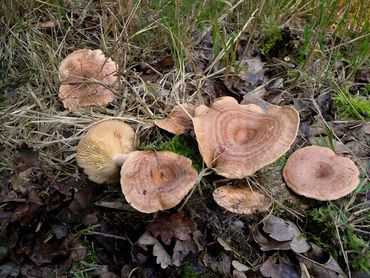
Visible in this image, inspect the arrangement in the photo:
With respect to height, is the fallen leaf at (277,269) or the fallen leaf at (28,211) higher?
the fallen leaf at (28,211)

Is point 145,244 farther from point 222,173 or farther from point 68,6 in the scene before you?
point 68,6

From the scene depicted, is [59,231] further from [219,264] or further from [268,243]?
[268,243]

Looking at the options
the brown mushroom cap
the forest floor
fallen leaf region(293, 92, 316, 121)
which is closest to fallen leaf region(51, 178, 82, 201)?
the forest floor

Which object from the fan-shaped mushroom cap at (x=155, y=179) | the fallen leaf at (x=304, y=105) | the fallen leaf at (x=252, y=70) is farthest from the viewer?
the fallen leaf at (x=252, y=70)

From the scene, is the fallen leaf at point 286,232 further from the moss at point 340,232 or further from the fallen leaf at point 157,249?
the fallen leaf at point 157,249

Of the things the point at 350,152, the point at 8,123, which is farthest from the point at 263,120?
the point at 8,123

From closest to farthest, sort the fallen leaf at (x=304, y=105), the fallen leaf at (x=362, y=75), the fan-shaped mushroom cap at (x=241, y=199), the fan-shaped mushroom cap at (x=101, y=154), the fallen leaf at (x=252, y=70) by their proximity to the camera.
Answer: the fan-shaped mushroom cap at (x=241, y=199) → the fan-shaped mushroom cap at (x=101, y=154) → the fallen leaf at (x=304, y=105) → the fallen leaf at (x=252, y=70) → the fallen leaf at (x=362, y=75)

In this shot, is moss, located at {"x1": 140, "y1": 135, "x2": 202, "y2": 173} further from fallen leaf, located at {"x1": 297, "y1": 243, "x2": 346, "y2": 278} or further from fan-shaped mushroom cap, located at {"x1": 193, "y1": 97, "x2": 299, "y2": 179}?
fallen leaf, located at {"x1": 297, "y1": 243, "x2": 346, "y2": 278}

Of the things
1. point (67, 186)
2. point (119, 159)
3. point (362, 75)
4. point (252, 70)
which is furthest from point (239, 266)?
point (362, 75)

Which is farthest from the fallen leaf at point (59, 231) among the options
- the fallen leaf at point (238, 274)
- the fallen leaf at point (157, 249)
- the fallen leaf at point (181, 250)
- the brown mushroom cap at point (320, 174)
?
the brown mushroom cap at point (320, 174)
